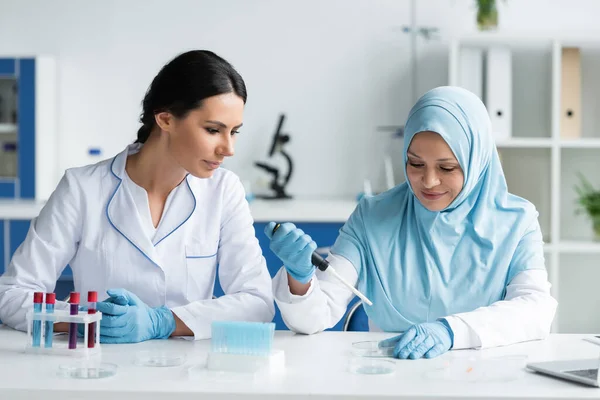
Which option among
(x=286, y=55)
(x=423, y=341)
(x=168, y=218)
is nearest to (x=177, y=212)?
(x=168, y=218)

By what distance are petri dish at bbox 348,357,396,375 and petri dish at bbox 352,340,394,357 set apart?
60 mm

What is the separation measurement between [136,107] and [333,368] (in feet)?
9.74

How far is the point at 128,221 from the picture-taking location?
195 centimetres

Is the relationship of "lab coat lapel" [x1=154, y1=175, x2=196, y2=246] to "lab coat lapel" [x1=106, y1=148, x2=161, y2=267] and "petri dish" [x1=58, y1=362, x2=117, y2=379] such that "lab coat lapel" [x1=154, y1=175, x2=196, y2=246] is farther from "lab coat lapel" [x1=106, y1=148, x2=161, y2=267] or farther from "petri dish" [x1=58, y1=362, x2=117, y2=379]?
"petri dish" [x1=58, y1=362, x2=117, y2=379]

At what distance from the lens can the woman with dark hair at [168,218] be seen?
6.23ft

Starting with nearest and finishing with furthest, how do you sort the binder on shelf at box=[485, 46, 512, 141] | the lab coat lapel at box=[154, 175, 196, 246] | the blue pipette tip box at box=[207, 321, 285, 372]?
the blue pipette tip box at box=[207, 321, 285, 372] → the lab coat lapel at box=[154, 175, 196, 246] → the binder on shelf at box=[485, 46, 512, 141]

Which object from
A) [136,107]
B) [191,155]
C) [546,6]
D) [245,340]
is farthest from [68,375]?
[546,6]

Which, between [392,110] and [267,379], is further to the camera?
[392,110]

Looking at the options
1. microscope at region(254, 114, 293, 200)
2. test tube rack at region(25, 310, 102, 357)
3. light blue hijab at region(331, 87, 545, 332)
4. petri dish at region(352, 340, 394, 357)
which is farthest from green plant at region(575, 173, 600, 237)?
test tube rack at region(25, 310, 102, 357)

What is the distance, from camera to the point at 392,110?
4.14 meters

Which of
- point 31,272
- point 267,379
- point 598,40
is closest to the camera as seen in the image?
point 267,379

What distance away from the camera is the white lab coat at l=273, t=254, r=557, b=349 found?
1629 millimetres

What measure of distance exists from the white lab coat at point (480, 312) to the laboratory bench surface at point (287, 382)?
0.06 m

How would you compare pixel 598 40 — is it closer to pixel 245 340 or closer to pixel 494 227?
pixel 494 227
